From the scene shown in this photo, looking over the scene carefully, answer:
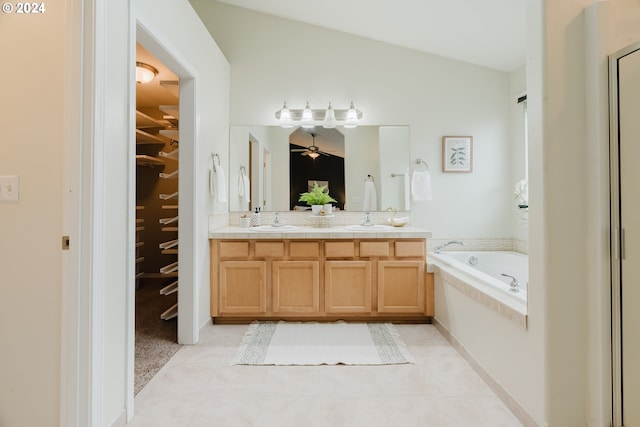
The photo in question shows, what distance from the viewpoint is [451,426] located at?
64.5 inches

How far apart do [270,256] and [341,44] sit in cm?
234

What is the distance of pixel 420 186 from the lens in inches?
139

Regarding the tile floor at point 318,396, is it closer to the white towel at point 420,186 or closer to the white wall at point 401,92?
the white towel at point 420,186

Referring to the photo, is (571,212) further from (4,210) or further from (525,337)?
(4,210)

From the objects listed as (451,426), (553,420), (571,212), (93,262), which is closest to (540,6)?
(571,212)

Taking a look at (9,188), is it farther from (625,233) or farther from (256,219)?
(625,233)

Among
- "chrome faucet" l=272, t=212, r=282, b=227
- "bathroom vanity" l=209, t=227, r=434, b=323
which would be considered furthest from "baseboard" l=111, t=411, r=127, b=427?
"chrome faucet" l=272, t=212, r=282, b=227

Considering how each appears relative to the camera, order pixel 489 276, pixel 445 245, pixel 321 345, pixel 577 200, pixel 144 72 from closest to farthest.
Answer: pixel 577 200
pixel 489 276
pixel 321 345
pixel 144 72
pixel 445 245

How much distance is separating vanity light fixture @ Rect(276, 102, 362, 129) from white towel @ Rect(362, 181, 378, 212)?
0.66 metres

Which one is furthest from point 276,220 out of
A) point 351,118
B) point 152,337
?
point 152,337

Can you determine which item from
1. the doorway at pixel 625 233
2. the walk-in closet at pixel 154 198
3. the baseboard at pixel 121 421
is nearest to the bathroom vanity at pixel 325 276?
the walk-in closet at pixel 154 198

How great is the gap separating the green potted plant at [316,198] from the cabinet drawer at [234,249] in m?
0.89

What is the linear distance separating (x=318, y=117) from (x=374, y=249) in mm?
1557

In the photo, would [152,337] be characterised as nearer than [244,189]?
Yes
